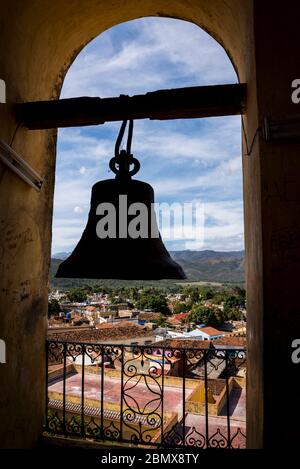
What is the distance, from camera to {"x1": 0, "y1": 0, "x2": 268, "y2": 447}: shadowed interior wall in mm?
2059

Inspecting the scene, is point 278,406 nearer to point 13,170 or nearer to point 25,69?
point 13,170

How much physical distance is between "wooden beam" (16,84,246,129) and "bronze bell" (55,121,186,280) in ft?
0.62

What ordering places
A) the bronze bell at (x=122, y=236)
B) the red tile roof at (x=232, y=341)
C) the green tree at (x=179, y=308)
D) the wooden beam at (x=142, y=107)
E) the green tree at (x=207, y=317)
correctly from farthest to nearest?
A: the green tree at (x=179, y=308) < the green tree at (x=207, y=317) < the red tile roof at (x=232, y=341) < the wooden beam at (x=142, y=107) < the bronze bell at (x=122, y=236)

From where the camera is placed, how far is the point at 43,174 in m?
2.97

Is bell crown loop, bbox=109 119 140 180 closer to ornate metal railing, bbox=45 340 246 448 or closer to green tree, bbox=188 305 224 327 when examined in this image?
ornate metal railing, bbox=45 340 246 448

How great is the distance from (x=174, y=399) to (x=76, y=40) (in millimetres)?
11001

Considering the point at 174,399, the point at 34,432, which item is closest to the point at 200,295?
the point at 174,399

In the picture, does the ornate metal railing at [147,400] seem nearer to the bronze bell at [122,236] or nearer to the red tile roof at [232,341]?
the bronze bell at [122,236]

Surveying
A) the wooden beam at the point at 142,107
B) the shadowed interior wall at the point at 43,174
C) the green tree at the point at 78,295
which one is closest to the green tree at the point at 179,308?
the green tree at the point at 78,295

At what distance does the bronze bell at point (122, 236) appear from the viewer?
1.87 meters

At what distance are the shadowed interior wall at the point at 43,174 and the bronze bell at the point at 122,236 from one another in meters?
0.59

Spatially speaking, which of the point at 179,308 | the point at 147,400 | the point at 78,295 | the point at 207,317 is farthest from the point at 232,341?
the point at 78,295

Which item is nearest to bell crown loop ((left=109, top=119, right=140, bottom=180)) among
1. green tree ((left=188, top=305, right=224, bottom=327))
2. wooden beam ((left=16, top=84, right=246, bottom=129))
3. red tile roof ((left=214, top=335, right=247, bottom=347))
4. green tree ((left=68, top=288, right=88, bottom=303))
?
wooden beam ((left=16, top=84, right=246, bottom=129))

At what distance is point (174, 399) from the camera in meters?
11.2
